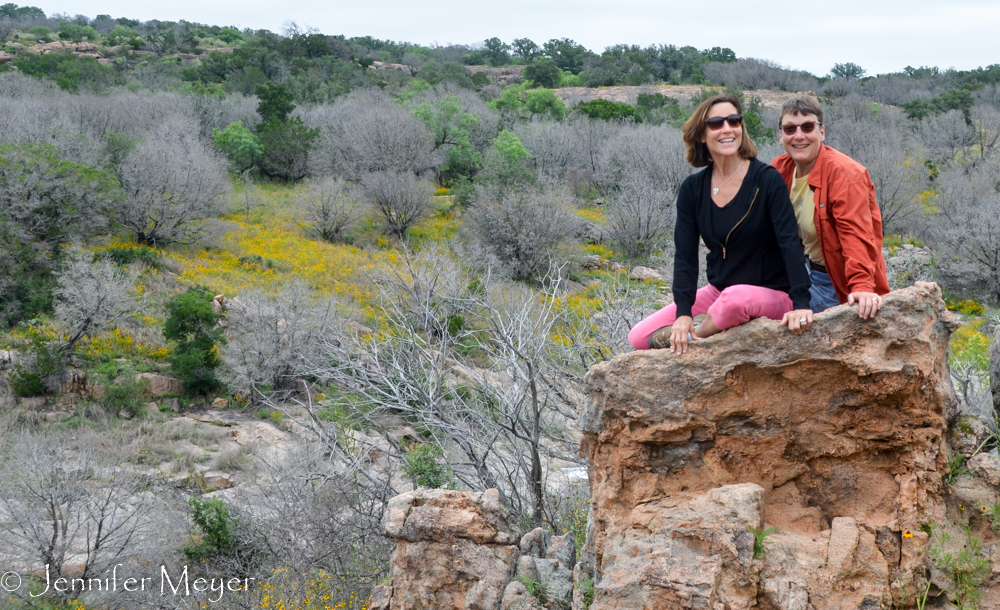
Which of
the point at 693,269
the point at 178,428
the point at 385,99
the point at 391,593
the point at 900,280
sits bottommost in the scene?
the point at 178,428

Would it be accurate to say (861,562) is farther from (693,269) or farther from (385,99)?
(385,99)

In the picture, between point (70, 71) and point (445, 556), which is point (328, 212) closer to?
point (445, 556)

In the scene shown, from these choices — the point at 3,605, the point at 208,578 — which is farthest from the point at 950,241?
the point at 3,605

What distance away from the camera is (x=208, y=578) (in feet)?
28.5

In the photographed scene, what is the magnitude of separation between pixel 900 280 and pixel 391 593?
425 inches

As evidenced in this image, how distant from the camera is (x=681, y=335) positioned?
2.97 metres

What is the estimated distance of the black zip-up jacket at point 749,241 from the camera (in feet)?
9.27

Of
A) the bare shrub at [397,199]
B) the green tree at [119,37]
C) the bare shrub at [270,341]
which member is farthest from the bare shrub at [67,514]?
the green tree at [119,37]

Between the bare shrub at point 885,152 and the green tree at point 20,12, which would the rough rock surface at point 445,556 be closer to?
the bare shrub at point 885,152

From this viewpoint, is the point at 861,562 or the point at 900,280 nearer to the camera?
the point at 861,562

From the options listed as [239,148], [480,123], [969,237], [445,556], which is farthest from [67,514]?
[480,123]

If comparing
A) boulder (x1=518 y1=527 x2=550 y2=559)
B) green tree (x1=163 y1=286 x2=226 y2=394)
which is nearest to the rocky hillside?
boulder (x1=518 y1=527 x2=550 y2=559)

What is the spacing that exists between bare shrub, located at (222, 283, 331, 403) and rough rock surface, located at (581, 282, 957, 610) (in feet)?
38.4

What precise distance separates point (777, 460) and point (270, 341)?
13.5 meters
